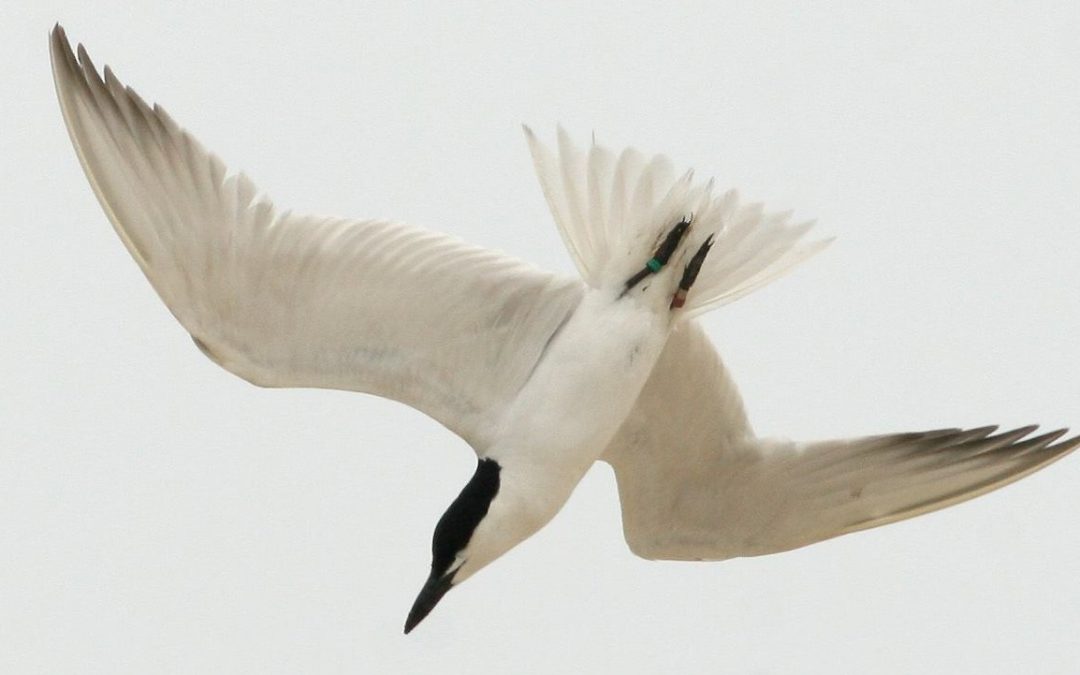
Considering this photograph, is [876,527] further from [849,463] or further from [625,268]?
[625,268]

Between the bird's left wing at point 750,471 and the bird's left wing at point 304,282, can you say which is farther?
the bird's left wing at point 750,471

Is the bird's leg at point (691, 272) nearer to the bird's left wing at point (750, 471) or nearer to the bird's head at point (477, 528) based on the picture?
the bird's left wing at point (750, 471)

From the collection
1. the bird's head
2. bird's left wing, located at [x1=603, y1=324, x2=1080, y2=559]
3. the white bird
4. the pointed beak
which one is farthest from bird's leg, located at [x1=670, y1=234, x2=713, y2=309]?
the pointed beak

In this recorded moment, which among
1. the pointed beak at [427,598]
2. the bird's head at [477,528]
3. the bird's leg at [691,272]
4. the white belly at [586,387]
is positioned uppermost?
the bird's leg at [691,272]

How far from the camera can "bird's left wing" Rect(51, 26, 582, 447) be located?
488 centimetres

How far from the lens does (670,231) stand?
482 centimetres

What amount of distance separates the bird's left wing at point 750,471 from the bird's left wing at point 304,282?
16.4 inches

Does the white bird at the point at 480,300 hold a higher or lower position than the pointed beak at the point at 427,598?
higher

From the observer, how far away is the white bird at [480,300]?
4.80m

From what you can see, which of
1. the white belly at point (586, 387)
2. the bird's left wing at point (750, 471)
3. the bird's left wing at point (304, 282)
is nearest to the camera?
the white belly at point (586, 387)

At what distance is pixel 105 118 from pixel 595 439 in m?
1.32

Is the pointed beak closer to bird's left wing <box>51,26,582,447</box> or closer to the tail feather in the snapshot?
bird's left wing <box>51,26,582,447</box>

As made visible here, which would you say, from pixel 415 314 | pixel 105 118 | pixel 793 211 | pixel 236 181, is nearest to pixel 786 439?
pixel 793 211

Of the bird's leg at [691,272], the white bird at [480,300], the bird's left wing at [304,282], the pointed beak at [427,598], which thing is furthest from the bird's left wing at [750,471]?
the pointed beak at [427,598]
